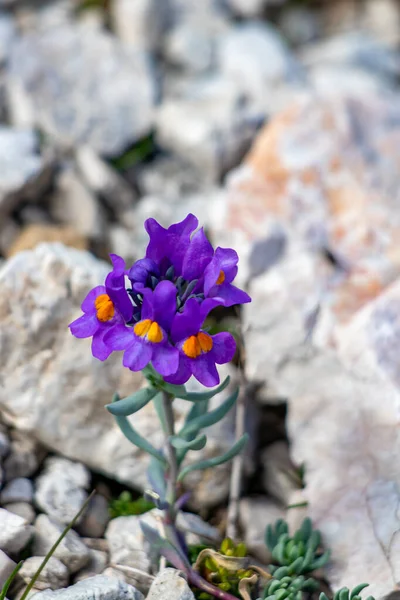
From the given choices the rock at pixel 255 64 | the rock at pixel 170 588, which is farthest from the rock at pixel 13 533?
the rock at pixel 255 64

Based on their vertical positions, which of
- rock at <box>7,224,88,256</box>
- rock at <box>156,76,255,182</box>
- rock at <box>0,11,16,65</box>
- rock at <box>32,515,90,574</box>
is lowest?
rock at <box>32,515,90,574</box>

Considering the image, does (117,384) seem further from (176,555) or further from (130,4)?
(130,4)

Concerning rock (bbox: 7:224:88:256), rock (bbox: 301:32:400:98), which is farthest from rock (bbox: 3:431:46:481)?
rock (bbox: 301:32:400:98)

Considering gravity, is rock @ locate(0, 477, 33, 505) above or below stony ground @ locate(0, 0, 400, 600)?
below

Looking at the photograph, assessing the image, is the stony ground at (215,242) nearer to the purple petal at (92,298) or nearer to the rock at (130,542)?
the rock at (130,542)

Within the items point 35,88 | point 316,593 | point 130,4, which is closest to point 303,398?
point 316,593

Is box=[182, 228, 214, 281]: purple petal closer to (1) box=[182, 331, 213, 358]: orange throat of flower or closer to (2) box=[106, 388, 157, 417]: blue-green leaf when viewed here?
(1) box=[182, 331, 213, 358]: orange throat of flower

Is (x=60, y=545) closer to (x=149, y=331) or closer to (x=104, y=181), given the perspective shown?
(x=149, y=331)
